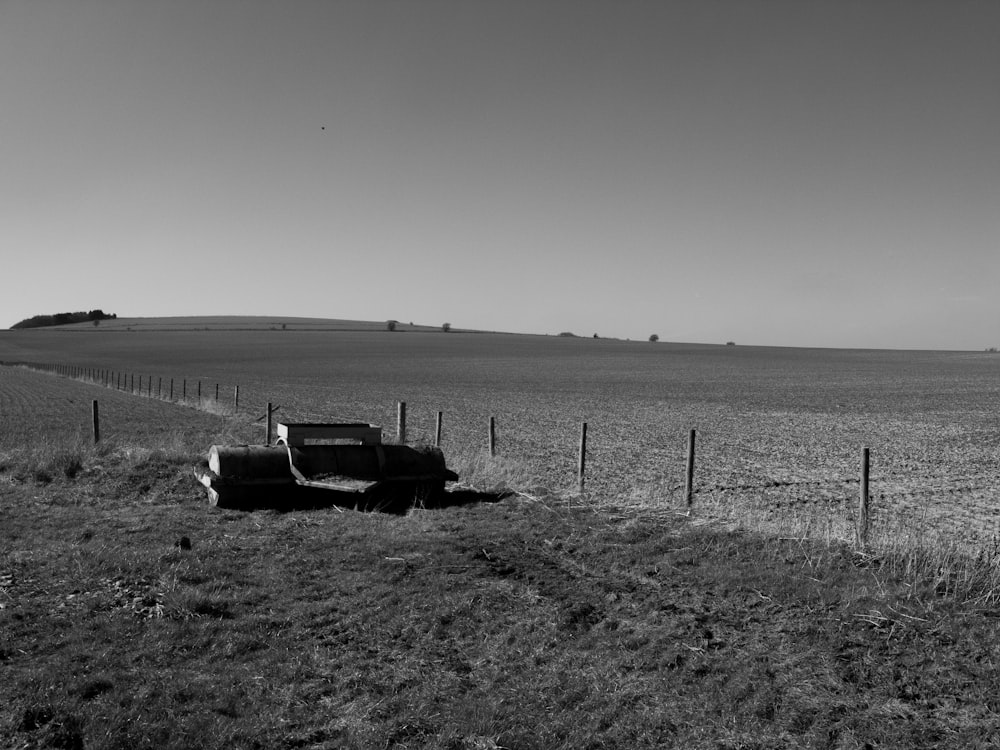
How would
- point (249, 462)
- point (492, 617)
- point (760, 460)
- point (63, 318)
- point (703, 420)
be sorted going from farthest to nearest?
point (63, 318) < point (703, 420) < point (760, 460) < point (249, 462) < point (492, 617)

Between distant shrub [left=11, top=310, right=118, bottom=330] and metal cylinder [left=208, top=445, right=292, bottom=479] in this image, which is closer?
metal cylinder [left=208, top=445, right=292, bottom=479]

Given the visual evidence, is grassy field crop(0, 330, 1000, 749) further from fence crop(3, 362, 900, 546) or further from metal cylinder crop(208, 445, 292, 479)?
metal cylinder crop(208, 445, 292, 479)

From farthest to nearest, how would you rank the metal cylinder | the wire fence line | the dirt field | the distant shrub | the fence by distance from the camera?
1. the distant shrub
2. the dirt field
3. the wire fence line
4. the metal cylinder
5. the fence

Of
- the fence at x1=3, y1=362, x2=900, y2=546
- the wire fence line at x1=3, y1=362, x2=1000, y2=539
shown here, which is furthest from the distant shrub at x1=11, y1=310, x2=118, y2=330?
the wire fence line at x1=3, y1=362, x2=1000, y2=539

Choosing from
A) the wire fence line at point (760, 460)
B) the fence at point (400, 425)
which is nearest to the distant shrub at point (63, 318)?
the fence at point (400, 425)

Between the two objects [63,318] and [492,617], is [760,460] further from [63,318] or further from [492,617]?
[63,318]

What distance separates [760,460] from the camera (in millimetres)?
18938

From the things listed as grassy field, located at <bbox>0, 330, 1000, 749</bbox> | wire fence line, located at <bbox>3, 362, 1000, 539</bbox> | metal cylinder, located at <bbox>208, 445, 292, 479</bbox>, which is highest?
metal cylinder, located at <bbox>208, 445, 292, 479</bbox>

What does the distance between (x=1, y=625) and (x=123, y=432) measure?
16.1 meters

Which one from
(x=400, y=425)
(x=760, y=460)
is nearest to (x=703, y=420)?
(x=760, y=460)

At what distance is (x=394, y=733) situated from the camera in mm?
4832

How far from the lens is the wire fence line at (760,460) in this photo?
13.1 metres

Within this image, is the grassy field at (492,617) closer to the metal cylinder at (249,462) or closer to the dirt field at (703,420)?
the dirt field at (703,420)

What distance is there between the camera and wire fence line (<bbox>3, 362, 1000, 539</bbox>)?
13.1 metres
